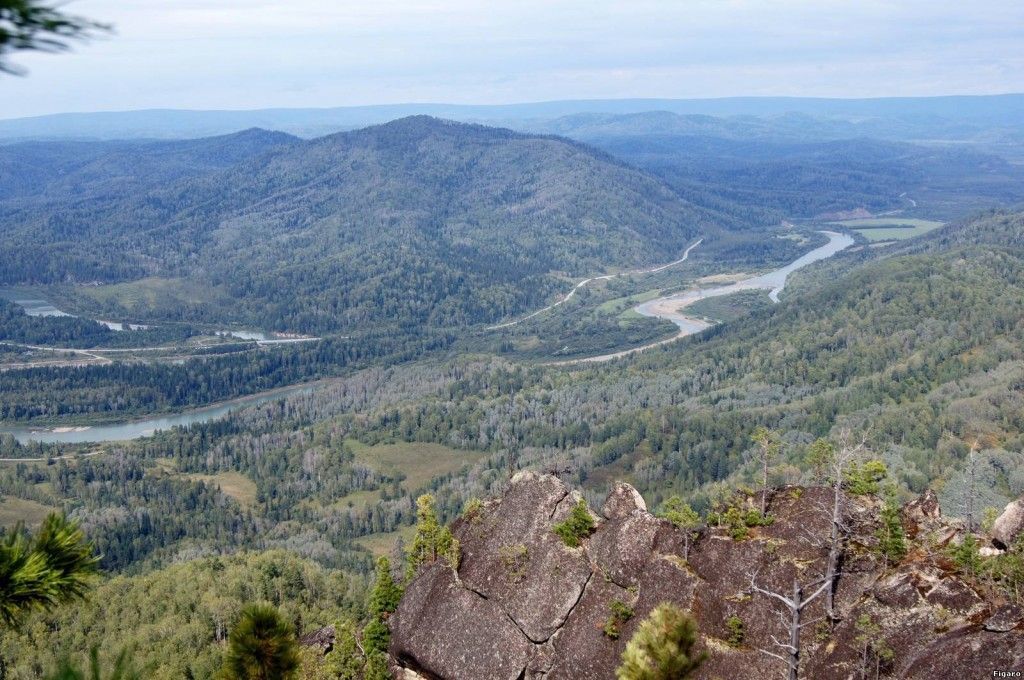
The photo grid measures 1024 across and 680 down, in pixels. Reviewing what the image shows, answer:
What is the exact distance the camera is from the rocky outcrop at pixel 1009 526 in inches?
1570

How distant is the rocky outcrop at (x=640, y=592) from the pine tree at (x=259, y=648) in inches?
988

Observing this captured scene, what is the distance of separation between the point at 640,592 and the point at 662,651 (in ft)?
86.8

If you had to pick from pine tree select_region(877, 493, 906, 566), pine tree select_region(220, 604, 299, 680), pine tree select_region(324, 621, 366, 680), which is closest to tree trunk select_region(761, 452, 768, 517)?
pine tree select_region(877, 493, 906, 566)

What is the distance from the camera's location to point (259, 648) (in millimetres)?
16344

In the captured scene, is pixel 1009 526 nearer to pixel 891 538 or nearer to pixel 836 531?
pixel 891 538

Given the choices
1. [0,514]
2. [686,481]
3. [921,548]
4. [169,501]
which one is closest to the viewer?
[921,548]

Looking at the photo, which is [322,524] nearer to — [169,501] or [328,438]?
[169,501]

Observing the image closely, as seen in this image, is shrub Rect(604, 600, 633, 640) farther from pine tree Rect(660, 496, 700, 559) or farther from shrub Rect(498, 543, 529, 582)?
shrub Rect(498, 543, 529, 582)

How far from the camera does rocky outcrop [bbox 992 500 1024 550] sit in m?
39.9

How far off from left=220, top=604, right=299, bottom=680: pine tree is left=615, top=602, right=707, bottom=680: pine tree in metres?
6.67

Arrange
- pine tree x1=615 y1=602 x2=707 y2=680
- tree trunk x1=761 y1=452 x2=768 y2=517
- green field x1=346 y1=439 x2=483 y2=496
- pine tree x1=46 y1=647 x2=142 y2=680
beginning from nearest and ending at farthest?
pine tree x1=46 y1=647 x2=142 y2=680 → pine tree x1=615 y1=602 x2=707 y2=680 → tree trunk x1=761 y1=452 x2=768 y2=517 → green field x1=346 y1=439 x2=483 y2=496

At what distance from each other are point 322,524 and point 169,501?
31637mm

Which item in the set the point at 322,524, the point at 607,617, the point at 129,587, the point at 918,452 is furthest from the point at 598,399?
the point at 607,617

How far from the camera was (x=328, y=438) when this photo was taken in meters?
184
